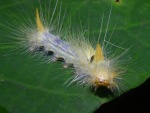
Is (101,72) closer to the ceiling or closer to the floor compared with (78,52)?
closer to the floor

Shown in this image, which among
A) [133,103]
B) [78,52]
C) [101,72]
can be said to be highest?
[78,52]

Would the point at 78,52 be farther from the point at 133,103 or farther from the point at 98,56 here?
the point at 133,103

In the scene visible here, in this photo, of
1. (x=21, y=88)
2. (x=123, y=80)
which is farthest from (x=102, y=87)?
(x=21, y=88)

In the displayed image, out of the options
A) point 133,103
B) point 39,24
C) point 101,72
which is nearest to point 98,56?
point 101,72

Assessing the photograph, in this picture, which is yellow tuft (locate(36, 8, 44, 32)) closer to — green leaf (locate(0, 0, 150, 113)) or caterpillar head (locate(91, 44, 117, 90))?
green leaf (locate(0, 0, 150, 113))

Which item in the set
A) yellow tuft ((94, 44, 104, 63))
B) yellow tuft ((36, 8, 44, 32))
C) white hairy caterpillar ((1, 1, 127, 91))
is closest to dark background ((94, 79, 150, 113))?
white hairy caterpillar ((1, 1, 127, 91))

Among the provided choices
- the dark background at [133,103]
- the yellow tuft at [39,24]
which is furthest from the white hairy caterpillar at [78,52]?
the dark background at [133,103]
